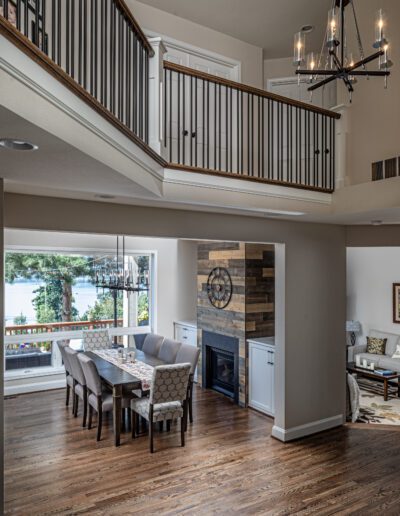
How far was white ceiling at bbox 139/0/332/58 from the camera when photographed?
198 inches

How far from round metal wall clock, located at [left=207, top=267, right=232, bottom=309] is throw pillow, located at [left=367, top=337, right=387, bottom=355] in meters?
4.02

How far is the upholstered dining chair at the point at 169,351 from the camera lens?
635 centimetres

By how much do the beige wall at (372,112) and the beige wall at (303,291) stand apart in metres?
1.10

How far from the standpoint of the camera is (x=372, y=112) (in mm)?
4438

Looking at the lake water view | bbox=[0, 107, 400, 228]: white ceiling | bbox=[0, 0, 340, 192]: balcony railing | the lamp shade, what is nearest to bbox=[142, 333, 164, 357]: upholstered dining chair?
the lake water view

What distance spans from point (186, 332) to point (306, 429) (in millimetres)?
3387

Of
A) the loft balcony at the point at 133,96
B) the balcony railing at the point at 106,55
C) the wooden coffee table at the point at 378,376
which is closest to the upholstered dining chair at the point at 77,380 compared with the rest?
the loft balcony at the point at 133,96

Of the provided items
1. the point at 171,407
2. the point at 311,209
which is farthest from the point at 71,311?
the point at 311,209

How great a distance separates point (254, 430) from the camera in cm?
557

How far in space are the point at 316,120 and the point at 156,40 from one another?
6.93 feet

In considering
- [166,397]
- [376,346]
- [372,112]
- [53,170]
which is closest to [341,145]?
[372,112]

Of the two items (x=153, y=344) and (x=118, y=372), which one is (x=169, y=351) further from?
(x=118, y=372)

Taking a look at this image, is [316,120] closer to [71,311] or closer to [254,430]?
[254,430]

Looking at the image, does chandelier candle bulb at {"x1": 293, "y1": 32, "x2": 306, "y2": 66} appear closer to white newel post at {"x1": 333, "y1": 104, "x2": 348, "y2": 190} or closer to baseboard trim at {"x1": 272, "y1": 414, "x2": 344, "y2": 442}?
white newel post at {"x1": 333, "y1": 104, "x2": 348, "y2": 190}
